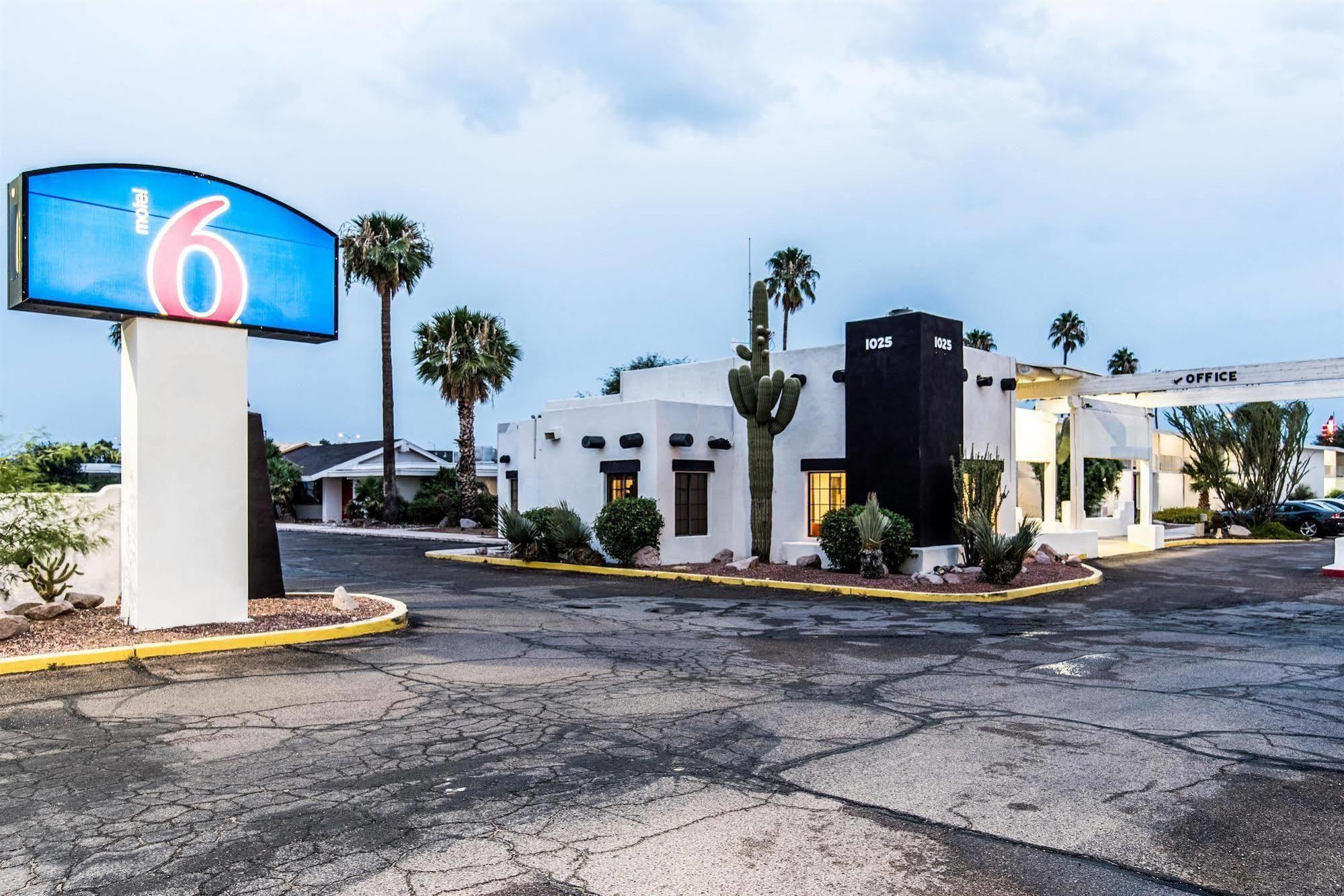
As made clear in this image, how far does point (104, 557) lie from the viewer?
13.6 m

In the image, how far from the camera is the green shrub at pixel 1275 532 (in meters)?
33.4

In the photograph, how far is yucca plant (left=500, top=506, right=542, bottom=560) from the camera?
23312mm

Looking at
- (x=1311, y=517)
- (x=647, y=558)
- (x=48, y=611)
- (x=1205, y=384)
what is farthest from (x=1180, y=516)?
(x=48, y=611)

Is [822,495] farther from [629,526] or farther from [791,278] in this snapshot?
[791,278]

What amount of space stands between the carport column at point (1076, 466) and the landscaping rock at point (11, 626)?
24470 millimetres

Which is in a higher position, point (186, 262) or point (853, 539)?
point (186, 262)

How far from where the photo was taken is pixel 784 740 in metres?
7.09

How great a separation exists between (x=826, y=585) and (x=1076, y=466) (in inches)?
506

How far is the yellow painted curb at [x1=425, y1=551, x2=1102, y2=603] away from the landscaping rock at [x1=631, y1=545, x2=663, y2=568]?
257 mm

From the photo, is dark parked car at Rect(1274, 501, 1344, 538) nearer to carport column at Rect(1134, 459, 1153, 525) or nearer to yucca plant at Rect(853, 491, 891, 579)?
carport column at Rect(1134, 459, 1153, 525)

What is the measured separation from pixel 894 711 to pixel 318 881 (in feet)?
16.1

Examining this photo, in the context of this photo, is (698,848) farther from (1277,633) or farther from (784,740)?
(1277,633)

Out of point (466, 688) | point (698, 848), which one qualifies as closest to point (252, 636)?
point (466, 688)

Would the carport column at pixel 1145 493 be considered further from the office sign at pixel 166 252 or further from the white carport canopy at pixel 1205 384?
the office sign at pixel 166 252
